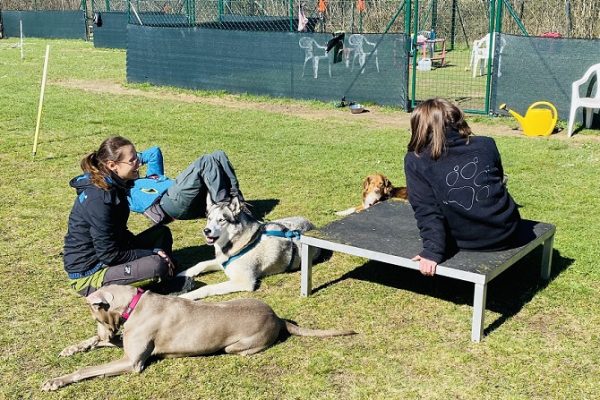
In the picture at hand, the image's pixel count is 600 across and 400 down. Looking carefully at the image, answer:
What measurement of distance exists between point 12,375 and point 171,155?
246 inches

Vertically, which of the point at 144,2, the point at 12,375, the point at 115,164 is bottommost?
the point at 12,375

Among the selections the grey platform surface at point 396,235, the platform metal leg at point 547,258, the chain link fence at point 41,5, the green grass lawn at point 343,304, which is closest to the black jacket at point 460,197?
the grey platform surface at point 396,235

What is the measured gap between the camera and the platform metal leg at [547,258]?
5727mm

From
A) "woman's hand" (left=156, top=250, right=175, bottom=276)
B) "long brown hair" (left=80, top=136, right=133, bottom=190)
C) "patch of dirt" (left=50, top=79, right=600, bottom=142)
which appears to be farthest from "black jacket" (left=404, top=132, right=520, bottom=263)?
"patch of dirt" (left=50, top=79, right=600, bottom=142)

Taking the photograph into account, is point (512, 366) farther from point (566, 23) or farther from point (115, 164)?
point (566, 23)

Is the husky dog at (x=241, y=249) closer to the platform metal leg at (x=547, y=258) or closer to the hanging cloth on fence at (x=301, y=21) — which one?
the platform metal leg at (x=547, y=258)

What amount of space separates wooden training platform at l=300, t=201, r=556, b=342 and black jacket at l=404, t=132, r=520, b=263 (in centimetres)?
13

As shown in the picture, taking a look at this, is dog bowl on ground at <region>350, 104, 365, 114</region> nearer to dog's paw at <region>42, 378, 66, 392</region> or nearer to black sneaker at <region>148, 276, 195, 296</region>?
black sneaker at <region>148, 276, 195, 296</region>

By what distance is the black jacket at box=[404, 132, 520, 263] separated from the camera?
482 centimetres

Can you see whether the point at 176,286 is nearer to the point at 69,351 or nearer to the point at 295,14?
the point at 69,351

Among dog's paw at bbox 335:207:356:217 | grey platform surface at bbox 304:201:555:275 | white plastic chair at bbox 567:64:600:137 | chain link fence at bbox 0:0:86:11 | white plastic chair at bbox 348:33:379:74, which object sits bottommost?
dog's paw at bbox 335:207:356:217

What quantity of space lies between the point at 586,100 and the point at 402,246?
8129 mm

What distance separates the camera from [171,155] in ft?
34.2

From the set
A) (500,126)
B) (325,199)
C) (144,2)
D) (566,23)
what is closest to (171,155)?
(325,199)
